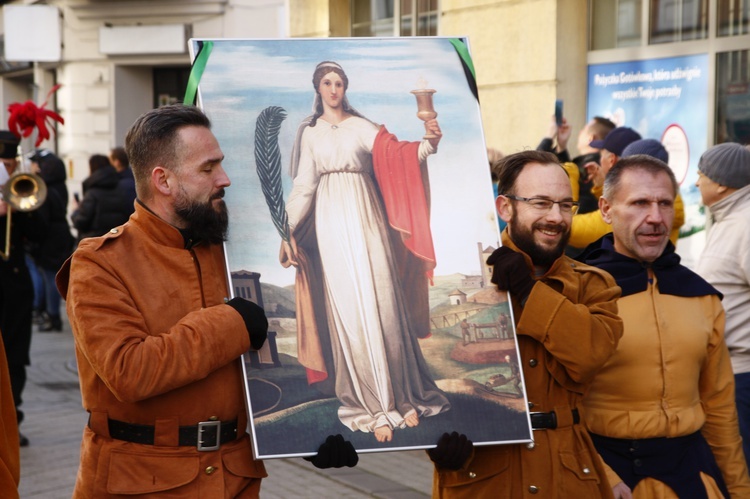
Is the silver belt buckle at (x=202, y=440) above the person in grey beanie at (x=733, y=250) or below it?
below

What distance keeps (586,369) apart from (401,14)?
8.53 meters

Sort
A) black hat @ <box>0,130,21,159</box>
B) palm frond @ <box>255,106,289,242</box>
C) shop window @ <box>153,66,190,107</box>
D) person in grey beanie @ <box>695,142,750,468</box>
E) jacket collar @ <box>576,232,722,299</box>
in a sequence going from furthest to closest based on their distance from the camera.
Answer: shop window @ <box>153,66,190,107</box>
black hat @ <box>0,130,21,159</box>
person in grey beanie @ <box>695,142,750,468</box>
jacket collar @ <box>576,232,722,299</box>
palm frond @ <box>255,106,289,242</box>

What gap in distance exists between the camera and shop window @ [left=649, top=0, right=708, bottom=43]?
8.26 meters

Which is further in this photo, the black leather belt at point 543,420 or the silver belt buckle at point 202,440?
the black leather belt at point 543,420

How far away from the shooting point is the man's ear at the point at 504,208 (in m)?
3.39

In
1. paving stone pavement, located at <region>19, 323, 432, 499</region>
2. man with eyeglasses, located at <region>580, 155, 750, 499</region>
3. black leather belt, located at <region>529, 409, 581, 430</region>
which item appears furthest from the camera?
paving stone pavement, located at <region>19, 323, 432, 499</region>

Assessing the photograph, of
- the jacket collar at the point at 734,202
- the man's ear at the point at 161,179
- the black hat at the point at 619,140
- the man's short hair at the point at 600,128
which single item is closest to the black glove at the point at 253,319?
the man's ear at the point at 161,179

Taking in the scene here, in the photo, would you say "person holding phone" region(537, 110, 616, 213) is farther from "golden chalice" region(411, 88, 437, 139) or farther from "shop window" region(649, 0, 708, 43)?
"golden chalice" region(411, 88, 437, 139)

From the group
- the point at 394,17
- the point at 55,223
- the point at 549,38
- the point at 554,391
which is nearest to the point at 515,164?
the point at 554,391

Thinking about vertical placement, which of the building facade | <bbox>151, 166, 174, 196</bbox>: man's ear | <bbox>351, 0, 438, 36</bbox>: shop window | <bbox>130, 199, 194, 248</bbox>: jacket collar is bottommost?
<bbox>130, 199, 194, 248</bbox>: jacket collar

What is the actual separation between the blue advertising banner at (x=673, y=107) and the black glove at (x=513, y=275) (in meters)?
5.20

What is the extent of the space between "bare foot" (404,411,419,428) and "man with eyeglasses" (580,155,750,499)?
845 mm

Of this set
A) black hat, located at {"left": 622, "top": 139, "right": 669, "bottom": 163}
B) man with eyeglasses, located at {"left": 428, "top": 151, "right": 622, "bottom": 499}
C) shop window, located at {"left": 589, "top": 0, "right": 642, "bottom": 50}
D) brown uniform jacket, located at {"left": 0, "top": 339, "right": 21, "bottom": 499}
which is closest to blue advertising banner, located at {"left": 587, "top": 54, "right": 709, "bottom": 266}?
shop window, located at {"left": 589, "top": 0, "right": 642, "bottom": 50}

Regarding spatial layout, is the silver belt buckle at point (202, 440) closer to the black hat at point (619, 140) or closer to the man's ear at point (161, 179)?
the man's ear at point (161, 179)
